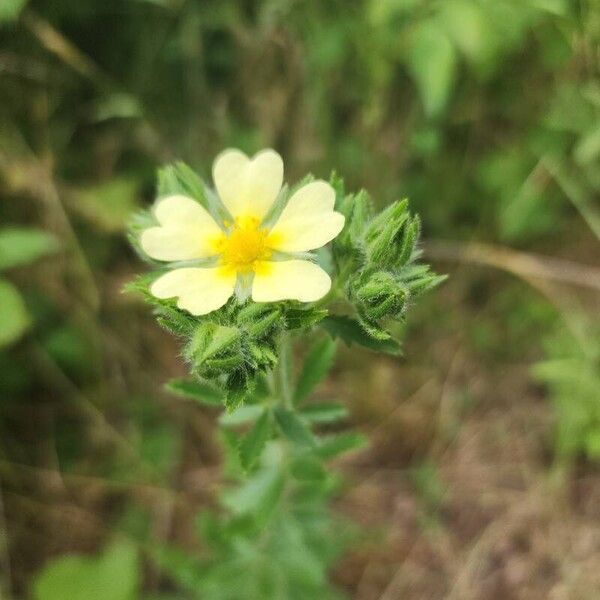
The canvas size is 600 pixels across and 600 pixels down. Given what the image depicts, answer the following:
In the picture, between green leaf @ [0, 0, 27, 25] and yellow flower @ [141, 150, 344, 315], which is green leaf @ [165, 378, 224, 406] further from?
green leaf @ [0, 0, 27, 25]

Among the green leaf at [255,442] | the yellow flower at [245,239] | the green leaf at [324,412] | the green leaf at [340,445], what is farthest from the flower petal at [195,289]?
the green leaf at [340,445]

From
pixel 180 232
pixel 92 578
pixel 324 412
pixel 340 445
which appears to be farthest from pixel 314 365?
pixel 92 578

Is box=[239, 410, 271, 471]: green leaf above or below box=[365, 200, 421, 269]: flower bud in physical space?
below

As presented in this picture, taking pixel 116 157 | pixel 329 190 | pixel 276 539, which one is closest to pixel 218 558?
pixel 276 539

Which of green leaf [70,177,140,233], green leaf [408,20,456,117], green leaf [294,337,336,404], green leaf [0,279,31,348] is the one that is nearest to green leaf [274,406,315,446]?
green leaf [294,337,336,404]

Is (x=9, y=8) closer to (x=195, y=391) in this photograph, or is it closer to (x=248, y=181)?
(x=248, y=181)

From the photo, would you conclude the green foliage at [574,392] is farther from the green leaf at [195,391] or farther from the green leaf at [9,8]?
the green leaf at [9,8]

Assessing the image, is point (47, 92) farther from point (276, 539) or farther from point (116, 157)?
point (276, 539)
